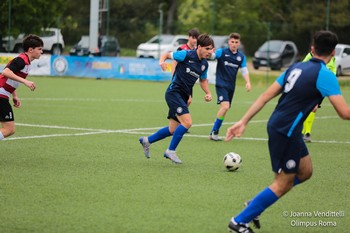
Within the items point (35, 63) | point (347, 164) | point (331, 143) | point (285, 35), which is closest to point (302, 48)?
point (285, 35)

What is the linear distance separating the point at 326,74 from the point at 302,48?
3248cm

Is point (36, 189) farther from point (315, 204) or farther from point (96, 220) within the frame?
point (315, 204)

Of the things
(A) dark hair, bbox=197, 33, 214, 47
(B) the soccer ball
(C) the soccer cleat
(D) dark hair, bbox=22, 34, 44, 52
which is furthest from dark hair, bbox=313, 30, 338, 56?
(C) the soccer cleat

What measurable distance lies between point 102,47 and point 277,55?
355 inches

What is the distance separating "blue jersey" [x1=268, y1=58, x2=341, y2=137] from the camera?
5738 mm

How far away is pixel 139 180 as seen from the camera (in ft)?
27.3

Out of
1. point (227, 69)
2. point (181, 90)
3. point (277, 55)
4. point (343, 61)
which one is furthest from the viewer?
point (277, 55)

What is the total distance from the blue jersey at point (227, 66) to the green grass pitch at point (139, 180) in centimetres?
110

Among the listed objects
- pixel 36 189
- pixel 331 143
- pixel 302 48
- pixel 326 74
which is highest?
pixel 326 74

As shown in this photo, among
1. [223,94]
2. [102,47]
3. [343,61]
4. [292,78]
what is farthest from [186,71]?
[102,47]

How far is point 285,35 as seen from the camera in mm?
37531

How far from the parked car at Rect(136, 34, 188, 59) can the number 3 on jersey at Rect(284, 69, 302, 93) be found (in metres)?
29.8

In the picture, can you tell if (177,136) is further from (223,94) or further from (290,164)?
(290,164)

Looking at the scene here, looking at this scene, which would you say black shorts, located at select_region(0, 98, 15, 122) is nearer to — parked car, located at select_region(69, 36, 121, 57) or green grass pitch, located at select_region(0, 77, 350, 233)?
green grass pitch, located at select_region(0, 77, 350, 233)
